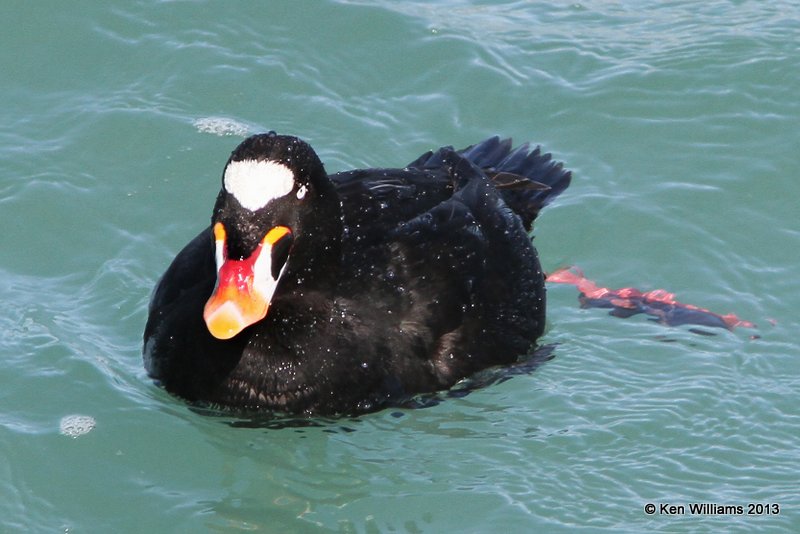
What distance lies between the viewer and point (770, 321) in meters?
7.66

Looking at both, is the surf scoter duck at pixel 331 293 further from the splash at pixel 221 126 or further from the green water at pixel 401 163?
the splash at pixel 221 126

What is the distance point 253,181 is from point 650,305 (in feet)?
8.74

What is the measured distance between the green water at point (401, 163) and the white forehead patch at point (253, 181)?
1.22 metres

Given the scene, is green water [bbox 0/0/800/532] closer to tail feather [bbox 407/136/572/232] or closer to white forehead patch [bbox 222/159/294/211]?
tail feather [bbox 407/136/572/232]

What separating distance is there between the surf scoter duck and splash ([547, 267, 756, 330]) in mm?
491

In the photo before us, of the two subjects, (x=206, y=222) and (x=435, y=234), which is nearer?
(x=435, y=234)

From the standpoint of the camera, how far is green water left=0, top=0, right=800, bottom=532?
6340mm

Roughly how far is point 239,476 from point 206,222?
2.28 m

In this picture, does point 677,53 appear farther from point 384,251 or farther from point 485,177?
point 384,251

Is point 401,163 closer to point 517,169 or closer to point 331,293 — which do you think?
point 517,169

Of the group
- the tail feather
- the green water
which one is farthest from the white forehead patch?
the tail feather

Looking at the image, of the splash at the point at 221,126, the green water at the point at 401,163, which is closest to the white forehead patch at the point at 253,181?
the green water at the point at 401,163

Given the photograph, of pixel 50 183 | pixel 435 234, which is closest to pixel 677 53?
pixel 435 234

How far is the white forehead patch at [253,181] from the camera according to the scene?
6.09 metres
